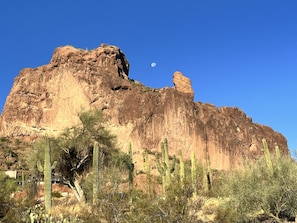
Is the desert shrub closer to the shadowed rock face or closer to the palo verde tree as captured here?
the palo verde tree

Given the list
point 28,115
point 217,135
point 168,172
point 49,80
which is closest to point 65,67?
point 49,80

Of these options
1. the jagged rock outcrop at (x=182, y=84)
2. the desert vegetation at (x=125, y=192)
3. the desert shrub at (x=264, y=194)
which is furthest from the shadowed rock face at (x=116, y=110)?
the desert shrub at (x=264, y=194)

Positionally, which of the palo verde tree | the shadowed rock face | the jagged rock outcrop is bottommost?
the palo verde tree

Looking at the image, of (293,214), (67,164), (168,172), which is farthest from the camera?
(168,172)

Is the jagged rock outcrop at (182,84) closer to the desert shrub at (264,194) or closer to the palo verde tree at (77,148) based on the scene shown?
the palo verde tree at (77,148)

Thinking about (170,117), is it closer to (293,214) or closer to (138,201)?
(293,214)

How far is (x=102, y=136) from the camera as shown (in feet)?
72.8

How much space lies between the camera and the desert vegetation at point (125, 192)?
9758 mm

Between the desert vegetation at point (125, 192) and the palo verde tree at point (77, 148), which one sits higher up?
the palo verde tree at point (77, 148)

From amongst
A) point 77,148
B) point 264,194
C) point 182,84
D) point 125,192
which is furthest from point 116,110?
point 125,192

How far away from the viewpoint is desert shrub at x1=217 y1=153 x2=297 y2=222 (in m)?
15.1

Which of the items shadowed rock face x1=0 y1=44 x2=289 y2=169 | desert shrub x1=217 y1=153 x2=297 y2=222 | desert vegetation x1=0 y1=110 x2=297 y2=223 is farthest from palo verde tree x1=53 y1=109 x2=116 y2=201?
shadowed rock face x1=0 y1=44 x2=289 y2=169

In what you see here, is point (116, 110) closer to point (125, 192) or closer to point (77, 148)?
point (77, 148)

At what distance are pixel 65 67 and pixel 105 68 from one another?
9486mm
